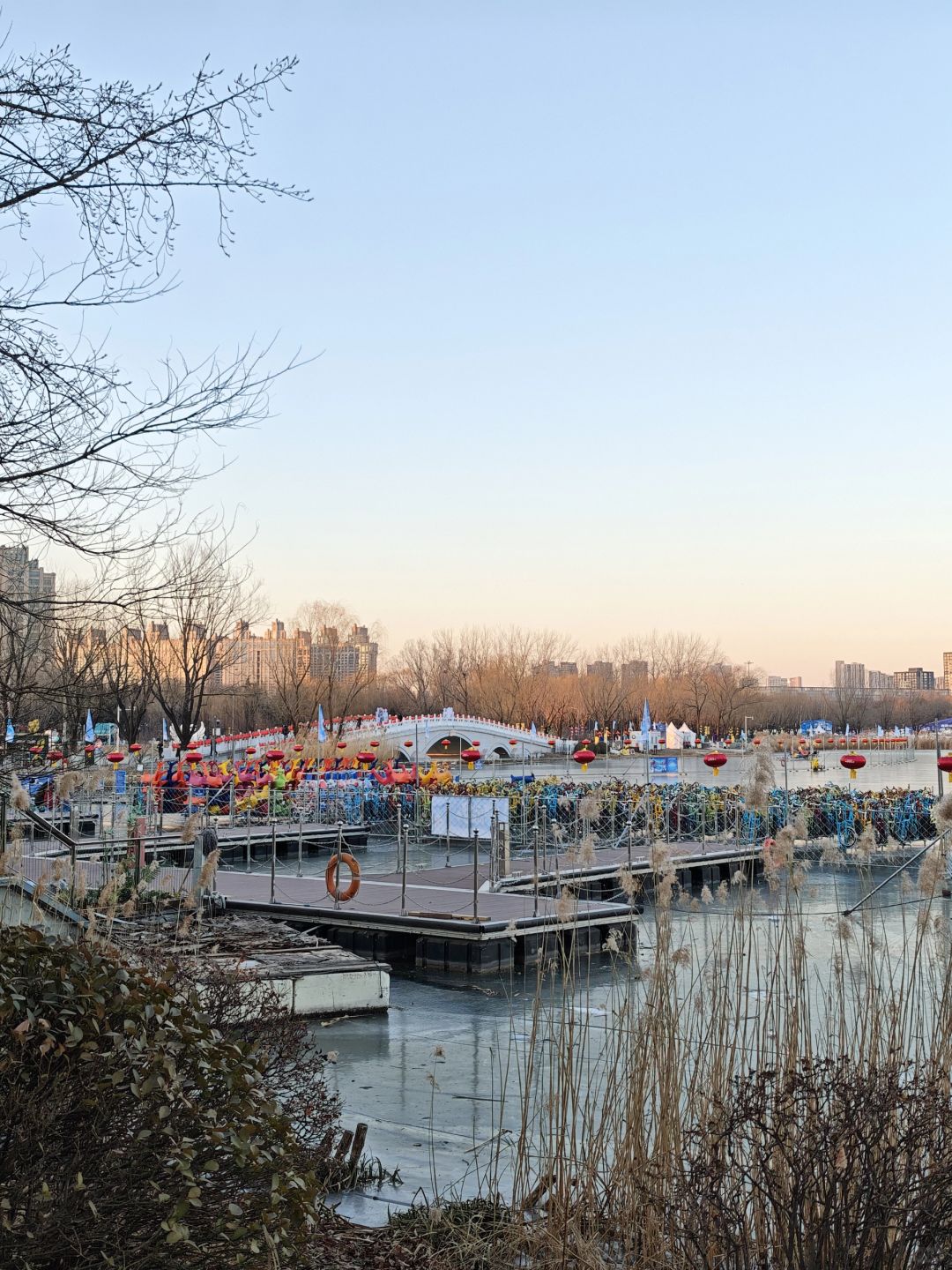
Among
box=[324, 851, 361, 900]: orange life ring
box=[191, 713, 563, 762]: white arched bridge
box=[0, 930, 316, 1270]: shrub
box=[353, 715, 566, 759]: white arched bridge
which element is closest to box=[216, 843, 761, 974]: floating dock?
box=[324, 851, 361, 900]: orange life ring

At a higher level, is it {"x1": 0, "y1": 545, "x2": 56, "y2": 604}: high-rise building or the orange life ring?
{"x1": 0, "y1": 545, "x2": 56, "y2": 604}: high-rise building

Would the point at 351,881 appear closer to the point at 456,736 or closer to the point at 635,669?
the point at 456,736

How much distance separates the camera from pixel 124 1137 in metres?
3.01

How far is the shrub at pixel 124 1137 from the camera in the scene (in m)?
2.79

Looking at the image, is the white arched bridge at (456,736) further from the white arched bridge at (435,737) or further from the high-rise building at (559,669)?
the high-rise building at (559,669)

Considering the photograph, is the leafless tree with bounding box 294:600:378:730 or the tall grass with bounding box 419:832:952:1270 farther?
the leafless tree with bounding box 294:600:378:730

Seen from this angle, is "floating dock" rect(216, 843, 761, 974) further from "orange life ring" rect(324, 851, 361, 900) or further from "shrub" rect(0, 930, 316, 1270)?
"shrub" rect(0, 930, 316, 1270)

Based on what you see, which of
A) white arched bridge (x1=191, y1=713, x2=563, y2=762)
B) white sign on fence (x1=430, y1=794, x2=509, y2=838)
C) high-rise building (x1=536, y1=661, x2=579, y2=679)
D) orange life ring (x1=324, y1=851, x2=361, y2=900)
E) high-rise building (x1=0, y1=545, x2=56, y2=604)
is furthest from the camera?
high-rise building (x1=536, y1=661, x2=579, y2=679)

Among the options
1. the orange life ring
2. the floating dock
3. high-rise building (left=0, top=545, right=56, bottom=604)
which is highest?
high-rise building (left=0, top=545, right=56, bottom=604)

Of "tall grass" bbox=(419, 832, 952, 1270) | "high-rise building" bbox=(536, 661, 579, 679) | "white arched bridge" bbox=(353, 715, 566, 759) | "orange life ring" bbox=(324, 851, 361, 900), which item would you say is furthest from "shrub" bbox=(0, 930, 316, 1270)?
"high-rise building" bbox=(536, 661, 579, 679)

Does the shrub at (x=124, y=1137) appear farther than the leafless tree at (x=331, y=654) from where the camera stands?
No

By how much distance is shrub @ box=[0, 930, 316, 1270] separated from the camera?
2793 millimetres

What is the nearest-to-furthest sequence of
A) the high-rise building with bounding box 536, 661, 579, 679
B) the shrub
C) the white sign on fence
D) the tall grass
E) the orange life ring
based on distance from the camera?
the shrub < the tall grass < the orange life ring < the white sign on fence < the high-rise building with bounding box 536, 661, 579, 679

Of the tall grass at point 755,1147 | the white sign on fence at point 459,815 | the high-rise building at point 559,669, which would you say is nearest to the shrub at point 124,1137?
the tall grass at point 755,1147
